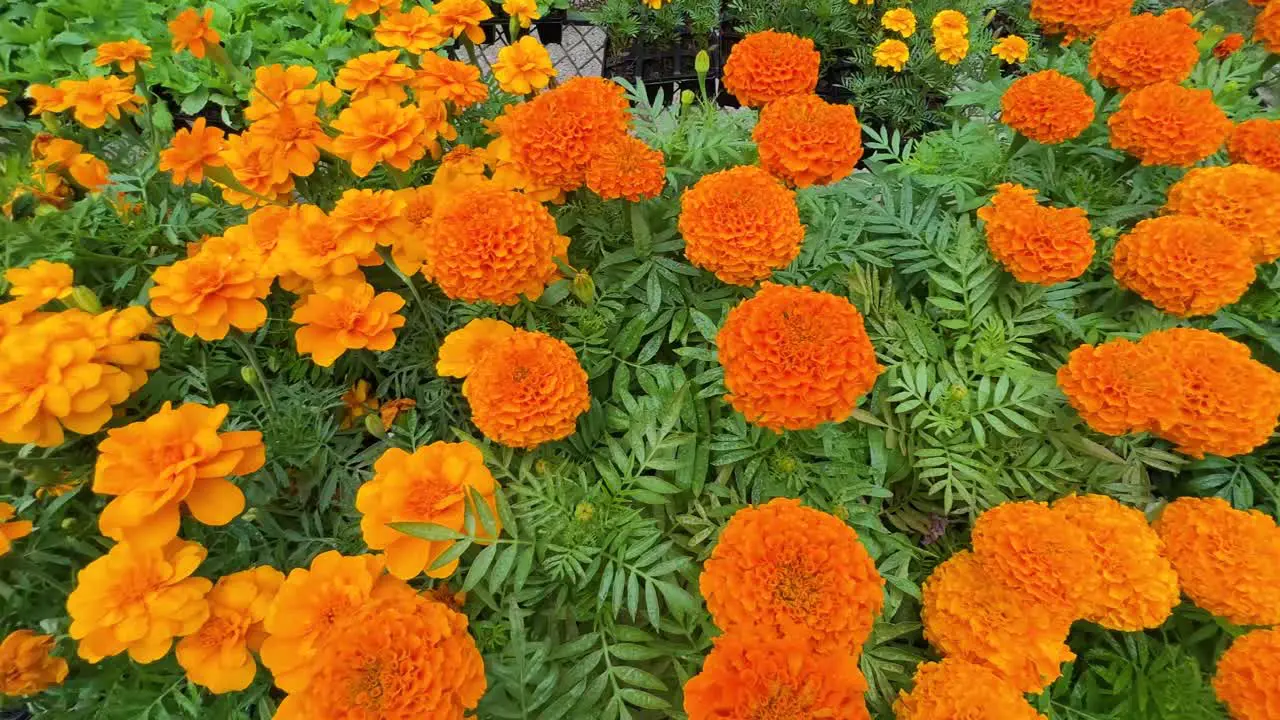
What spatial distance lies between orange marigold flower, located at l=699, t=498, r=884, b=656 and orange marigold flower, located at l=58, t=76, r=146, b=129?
1704 mm

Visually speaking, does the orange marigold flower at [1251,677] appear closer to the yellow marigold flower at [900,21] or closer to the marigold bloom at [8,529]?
the marigold bloom at [8,529]

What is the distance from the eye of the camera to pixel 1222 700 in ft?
3.53

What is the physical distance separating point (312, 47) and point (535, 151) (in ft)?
6.46

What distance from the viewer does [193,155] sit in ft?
4.47

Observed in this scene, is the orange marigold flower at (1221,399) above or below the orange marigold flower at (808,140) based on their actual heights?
below

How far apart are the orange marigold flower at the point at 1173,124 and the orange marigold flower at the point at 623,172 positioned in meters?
1.14

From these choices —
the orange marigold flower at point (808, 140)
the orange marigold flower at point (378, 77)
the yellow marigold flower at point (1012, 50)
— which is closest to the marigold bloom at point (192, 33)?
the orange marigold flower at point (378, 77)

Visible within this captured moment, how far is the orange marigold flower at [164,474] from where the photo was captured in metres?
0.91

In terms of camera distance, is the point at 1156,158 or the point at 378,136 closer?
the point at 378,136

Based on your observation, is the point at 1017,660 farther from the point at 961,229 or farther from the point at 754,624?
the point at 961,229

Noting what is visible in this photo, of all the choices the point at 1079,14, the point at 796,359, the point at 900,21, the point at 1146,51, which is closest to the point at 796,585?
the point at 796,359

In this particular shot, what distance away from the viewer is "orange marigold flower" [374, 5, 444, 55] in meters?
1.50

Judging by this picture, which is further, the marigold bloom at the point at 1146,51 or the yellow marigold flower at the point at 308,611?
the marigold bloom at the point at 1146,51

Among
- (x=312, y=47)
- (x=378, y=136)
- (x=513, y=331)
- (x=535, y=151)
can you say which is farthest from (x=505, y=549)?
(x=312, y=47)
